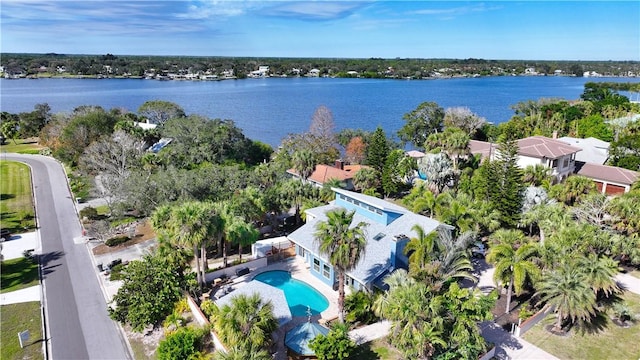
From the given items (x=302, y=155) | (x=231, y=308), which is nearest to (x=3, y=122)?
(x=302, y=155)

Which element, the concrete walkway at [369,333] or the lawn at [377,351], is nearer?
the lawn at [377,351]

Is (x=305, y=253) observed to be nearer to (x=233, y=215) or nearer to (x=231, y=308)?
(x=233, y=215)

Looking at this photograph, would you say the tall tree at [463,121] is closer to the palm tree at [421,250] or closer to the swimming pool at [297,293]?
the palm tree at [421,250]

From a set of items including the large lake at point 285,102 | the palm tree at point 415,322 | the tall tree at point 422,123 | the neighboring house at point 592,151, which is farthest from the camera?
the large lake at point 285,102

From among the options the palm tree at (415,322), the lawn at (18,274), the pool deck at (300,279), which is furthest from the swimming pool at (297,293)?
the lawn at (18,274)

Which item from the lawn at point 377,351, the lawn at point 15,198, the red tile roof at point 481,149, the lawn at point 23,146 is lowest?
the lawn at point 377,351

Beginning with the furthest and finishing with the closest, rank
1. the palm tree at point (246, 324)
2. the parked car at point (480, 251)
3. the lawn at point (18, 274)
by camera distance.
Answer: the parked car at point (480, 251) → the lawn at point (18, 274) → the palm tree at point (246, 324)
